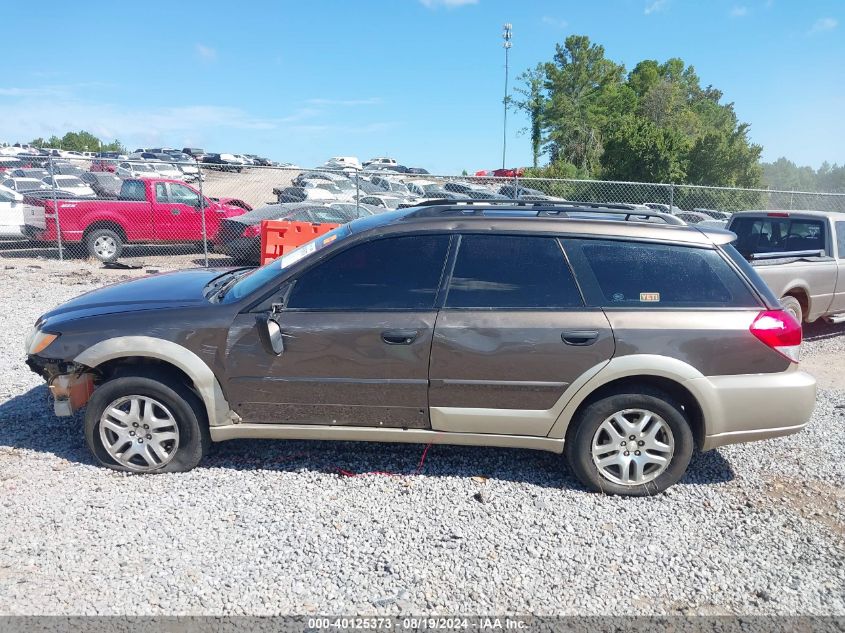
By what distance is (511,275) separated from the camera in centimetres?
398

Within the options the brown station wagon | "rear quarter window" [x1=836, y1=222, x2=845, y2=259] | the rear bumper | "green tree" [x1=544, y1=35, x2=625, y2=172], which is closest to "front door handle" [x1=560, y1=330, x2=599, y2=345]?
the brown station wagon

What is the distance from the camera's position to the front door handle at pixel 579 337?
151 inches

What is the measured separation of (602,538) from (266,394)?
2.12 meters

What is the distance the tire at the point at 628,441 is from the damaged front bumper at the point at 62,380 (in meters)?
3.12

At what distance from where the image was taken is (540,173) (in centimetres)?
4391

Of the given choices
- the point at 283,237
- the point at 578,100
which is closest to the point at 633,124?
the point at 578,100

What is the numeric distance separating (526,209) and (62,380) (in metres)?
3.20

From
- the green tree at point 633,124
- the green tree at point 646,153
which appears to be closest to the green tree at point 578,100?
the green tree at point 633,124

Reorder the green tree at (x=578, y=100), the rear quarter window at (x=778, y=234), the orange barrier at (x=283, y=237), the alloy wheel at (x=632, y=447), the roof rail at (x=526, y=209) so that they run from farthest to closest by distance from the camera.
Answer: the green tree at (x=578, y=100)
the orange barrier at (x=283, y=237)
the rear quarter window at (x=778, y=234)
the roof rail at (x=526, y=209)
the alloy wheel at (x=632, y=447)

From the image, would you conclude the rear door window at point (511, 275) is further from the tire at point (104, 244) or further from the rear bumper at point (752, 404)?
the tire at point (104, 244)

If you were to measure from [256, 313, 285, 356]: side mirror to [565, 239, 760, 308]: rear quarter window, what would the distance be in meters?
1.84

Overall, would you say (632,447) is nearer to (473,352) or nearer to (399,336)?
(473,352)

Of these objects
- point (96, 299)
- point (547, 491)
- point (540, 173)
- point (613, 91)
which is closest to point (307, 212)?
point (96, 299)

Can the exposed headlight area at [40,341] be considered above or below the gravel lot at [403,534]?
above
